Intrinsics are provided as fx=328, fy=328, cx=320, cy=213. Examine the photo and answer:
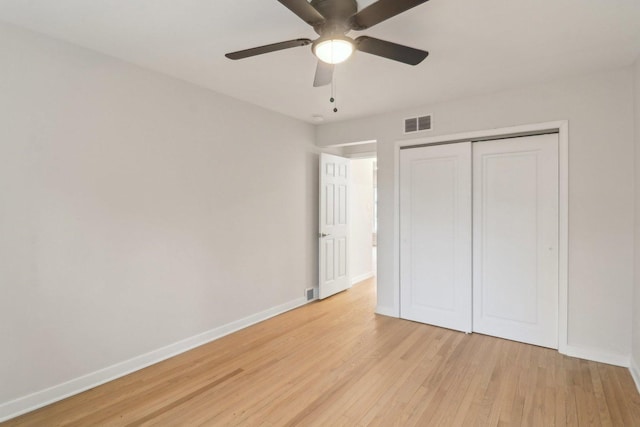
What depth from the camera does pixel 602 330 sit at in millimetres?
2926

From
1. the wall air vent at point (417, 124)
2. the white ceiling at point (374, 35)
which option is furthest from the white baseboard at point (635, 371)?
the wall air vent at point (417, 124)

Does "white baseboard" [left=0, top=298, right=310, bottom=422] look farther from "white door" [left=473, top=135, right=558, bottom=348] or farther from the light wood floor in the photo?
"white door" [left=473, top=135, right=558, bottom=348]

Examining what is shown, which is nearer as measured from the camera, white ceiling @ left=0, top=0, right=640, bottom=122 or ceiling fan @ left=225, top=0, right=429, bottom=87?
ceiling fan @ left=225, top=0, right=429, bottom=87

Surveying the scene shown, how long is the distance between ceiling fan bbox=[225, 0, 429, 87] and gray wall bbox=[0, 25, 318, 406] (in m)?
1.38

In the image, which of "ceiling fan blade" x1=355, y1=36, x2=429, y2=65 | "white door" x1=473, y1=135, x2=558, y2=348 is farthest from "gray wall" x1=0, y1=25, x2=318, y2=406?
"white door" x1=473, y1=135, x2=558, y2=348

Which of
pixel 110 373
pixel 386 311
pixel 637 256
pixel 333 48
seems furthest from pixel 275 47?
pixel 386 311

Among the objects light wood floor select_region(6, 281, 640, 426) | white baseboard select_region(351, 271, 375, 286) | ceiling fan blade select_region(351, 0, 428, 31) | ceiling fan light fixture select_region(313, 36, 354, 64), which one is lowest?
light wood floor select_region(6, 281, 640, 426)

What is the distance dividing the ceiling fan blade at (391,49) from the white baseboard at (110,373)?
301cm

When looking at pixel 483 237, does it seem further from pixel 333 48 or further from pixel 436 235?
pixel 333 48

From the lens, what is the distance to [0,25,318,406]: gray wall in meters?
2.23

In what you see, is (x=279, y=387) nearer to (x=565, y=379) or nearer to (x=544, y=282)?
(x=565, y=379)

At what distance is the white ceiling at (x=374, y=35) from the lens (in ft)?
6.59

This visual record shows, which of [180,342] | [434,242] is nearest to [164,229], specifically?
[180,342]

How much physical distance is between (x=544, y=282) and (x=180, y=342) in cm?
361
